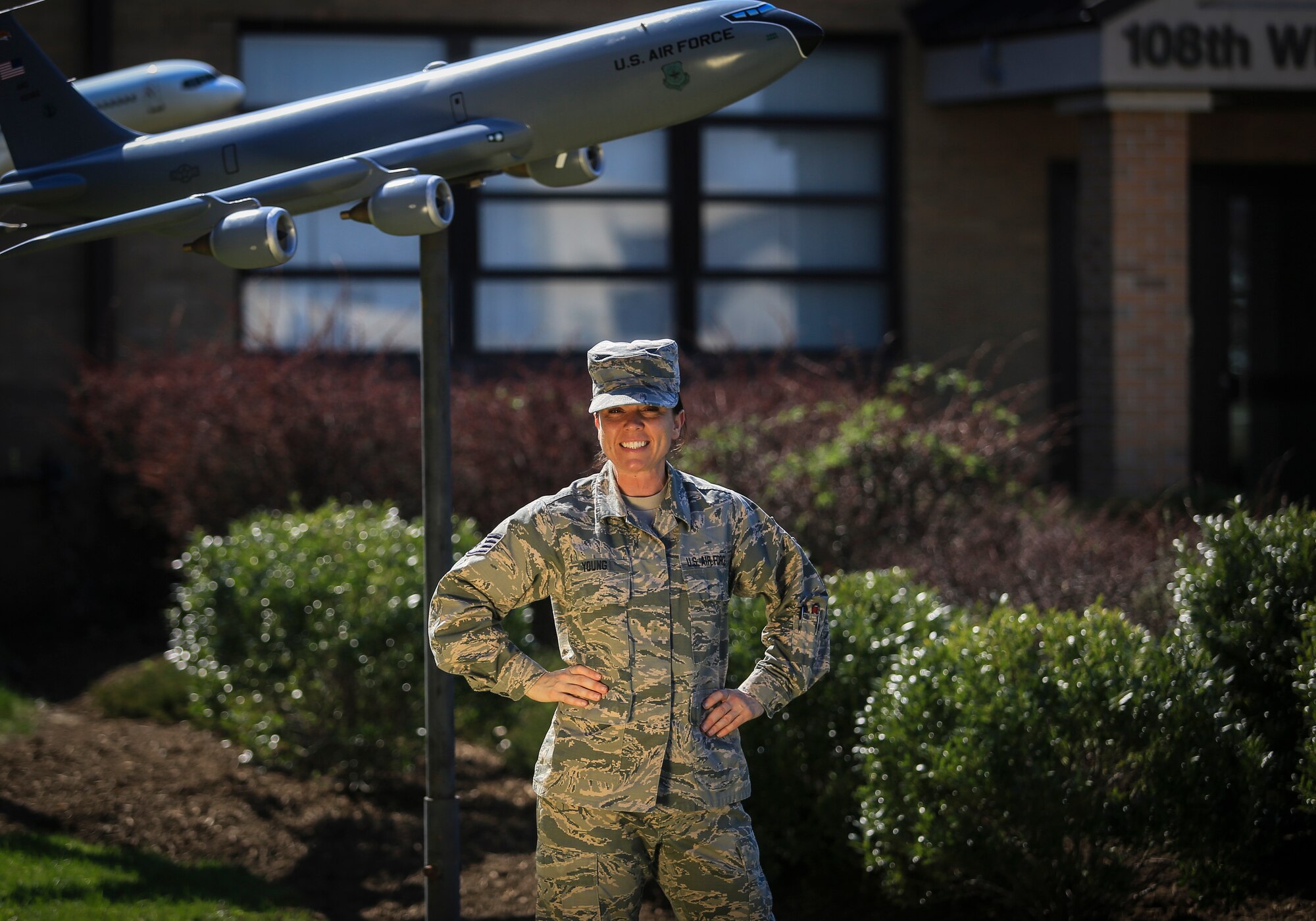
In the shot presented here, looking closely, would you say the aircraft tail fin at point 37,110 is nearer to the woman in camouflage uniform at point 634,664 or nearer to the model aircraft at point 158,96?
the model aircraft at point 158,96

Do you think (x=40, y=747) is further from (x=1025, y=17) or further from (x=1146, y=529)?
(x=1025, y=17)

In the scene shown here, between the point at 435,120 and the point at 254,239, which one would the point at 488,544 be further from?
the point at 435,120

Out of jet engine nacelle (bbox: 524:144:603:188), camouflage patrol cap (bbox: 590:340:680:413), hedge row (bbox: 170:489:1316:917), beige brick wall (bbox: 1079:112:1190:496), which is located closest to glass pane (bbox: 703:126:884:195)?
beige brick wall (bbox: 1079:112:1190:496)


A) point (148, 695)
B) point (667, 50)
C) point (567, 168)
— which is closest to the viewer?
point (667, 50)

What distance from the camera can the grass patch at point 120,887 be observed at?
442 centimetres

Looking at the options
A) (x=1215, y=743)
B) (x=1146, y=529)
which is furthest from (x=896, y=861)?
(x=1146, y=529)

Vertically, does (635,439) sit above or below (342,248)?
below

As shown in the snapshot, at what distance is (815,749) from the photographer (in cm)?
Answer: 477

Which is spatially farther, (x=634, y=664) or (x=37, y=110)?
(x=37, y=110)

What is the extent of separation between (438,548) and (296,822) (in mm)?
2301

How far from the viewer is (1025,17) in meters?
10.4

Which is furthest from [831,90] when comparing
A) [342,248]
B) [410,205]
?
[410,205]

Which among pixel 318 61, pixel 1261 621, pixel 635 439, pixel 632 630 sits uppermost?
pixel 318 61

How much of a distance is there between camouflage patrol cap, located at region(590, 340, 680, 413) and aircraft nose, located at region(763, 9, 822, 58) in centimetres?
134
